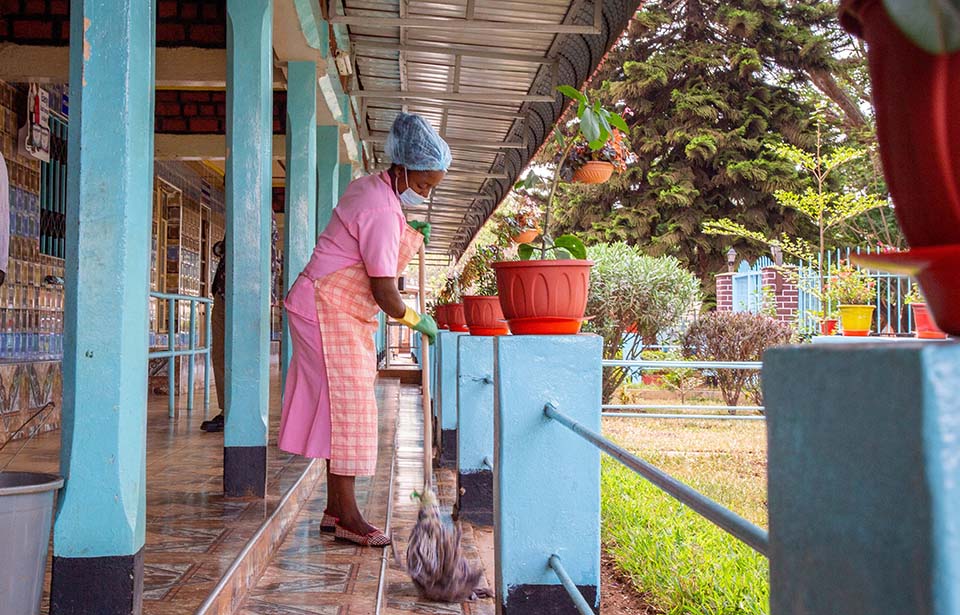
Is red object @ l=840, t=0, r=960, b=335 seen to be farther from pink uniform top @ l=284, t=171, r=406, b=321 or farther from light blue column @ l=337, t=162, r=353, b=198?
light blue column @ l=337, t=162, r=353, b=198

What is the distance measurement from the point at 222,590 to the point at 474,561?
114cm

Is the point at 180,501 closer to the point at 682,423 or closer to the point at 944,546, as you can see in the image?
the point at 944,546

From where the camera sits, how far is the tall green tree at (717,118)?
20.4m

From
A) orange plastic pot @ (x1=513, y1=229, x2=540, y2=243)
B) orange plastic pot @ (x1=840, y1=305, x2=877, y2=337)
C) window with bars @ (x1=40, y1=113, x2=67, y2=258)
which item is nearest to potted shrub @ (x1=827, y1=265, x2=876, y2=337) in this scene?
orange plastic pot @ (x1=840, y1=305, x2=877, y2=337)

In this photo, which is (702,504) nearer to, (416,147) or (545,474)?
(545,474)

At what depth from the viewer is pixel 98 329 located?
81.2 inches

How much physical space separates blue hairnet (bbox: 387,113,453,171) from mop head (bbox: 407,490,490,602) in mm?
1247

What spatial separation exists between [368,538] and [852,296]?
9.76 meters

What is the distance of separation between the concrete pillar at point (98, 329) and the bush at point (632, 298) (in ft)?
31.8

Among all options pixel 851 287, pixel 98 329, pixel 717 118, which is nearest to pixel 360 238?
pixel 98 329

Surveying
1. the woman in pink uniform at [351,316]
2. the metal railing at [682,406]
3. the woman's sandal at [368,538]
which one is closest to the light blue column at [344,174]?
the metal railing at [682,406]

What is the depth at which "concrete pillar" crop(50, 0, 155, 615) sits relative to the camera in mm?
2055

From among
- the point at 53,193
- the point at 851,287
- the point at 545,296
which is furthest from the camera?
the point at 851,287

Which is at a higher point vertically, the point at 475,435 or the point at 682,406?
the point at 475,435
